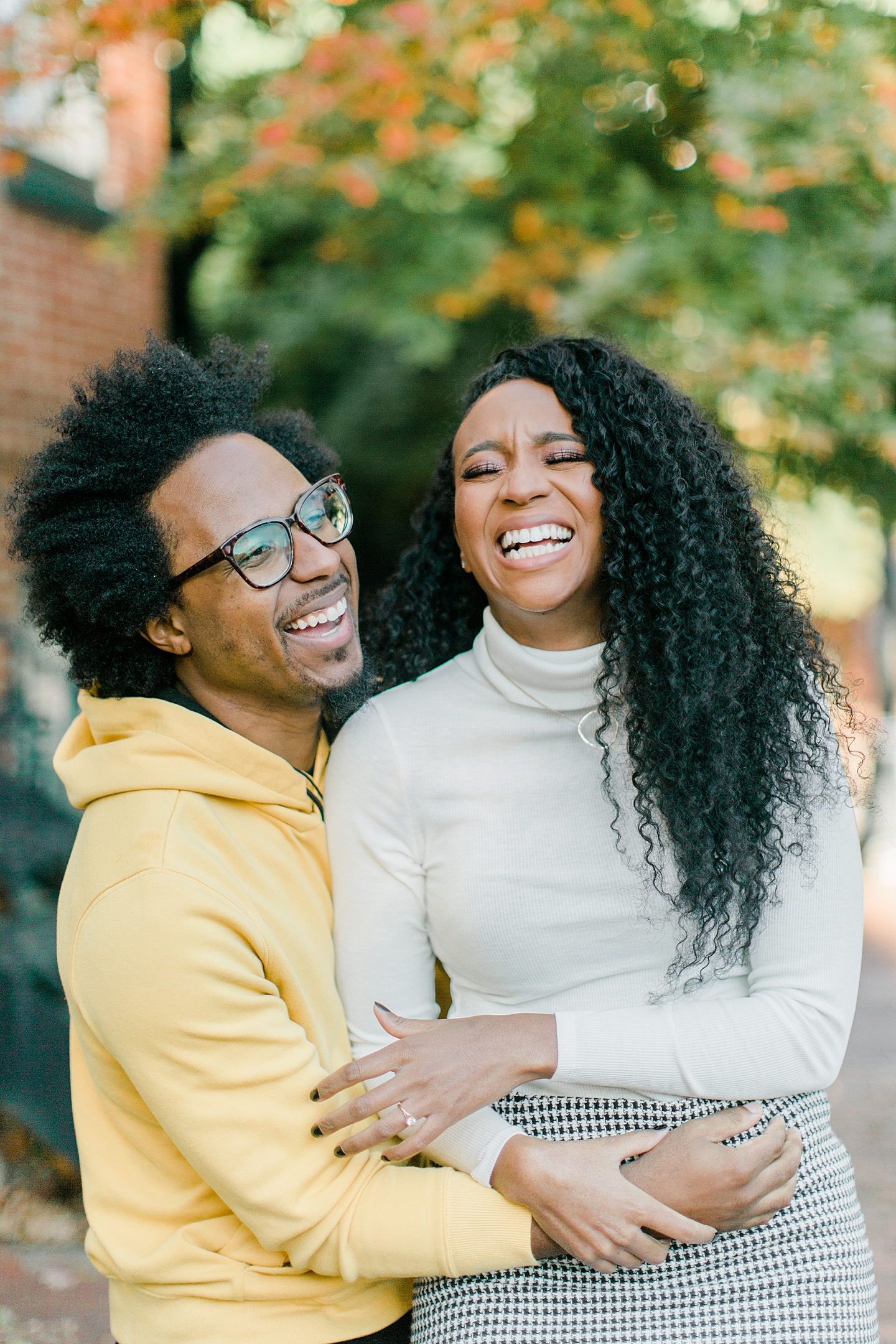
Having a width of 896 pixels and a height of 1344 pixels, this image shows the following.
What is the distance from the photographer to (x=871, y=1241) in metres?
4.20

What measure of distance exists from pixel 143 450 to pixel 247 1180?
1.41 m

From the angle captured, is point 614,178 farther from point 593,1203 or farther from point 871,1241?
point 593,1203

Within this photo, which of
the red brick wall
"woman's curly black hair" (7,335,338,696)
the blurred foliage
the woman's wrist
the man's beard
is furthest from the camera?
the red brick wall

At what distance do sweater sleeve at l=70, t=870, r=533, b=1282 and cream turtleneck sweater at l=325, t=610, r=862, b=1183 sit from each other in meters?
0.14

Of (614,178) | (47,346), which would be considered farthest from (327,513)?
(47,346)

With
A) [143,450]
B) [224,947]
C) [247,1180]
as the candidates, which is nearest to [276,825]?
[224,947]

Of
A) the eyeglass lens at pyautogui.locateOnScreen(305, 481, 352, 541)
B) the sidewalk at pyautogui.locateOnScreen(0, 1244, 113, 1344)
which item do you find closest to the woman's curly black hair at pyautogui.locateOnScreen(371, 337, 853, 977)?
the eyeglass lens at pyautogui.locateOnScreen(305, 481, 352, 541)

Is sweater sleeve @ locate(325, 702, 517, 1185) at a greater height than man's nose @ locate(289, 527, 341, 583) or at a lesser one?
lesser

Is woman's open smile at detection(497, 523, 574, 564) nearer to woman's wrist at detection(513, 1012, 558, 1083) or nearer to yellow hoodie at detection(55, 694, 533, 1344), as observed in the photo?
yellow hoodie at detection(55, 694, 533, 1344)

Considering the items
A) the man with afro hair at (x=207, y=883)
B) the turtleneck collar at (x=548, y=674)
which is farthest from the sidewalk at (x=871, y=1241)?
the turtleneck collar at (x=548, y=674)

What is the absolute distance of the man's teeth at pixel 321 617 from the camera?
7.89 feet

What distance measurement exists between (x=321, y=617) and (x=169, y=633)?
0.32 m

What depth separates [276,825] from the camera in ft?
7.58

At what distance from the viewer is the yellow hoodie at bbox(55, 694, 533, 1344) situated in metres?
1.96
